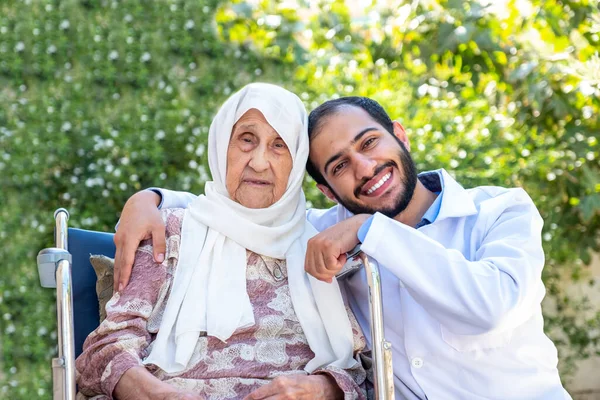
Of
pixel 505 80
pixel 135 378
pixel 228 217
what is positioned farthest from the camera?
pixel 505 80

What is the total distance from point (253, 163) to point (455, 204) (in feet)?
2.31

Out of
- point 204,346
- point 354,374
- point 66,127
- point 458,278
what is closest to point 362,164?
point 458,278

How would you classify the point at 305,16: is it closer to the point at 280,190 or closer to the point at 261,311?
the point at 280,190

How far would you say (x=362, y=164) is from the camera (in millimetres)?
2740

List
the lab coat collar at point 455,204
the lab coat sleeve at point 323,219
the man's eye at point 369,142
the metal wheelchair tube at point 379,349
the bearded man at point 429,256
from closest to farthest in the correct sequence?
1. the metal wheelchair tube at point 379,349
2. the bearded man at point 429,256
3. the lab coat collar at point 455,204
4. the man's eye at point 369,142
5. the lab coat sleeve at point 323,219

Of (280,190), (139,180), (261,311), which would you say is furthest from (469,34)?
(261,311)

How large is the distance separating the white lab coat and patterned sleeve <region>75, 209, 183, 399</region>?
0.39 metres

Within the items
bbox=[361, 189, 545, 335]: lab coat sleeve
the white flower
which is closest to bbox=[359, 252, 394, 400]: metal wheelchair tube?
bbox=[361, 189, 545, 335]: lab coat sleeve

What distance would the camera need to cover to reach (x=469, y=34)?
4.94 metres

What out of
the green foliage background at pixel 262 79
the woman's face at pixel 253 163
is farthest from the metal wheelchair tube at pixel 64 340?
the green foliage background at pixel 262 79

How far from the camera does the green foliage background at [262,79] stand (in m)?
5.00

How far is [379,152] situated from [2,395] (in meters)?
3.32

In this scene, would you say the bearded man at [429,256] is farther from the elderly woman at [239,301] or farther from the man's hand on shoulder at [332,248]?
the elderly woman at [239,301]

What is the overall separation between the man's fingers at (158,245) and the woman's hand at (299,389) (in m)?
0.54
